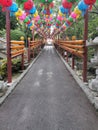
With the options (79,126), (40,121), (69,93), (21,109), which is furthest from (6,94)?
(79,126)

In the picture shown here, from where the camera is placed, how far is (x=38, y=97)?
5355 millimetres

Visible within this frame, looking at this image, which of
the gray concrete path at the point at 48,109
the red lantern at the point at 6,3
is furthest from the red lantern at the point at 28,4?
the gray concrete path at the point at 48,109

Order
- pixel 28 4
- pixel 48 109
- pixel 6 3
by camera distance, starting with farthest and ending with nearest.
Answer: pixel 28 4 < pixel 6 3 < pixel 48 109

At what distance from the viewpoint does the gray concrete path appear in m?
3.67

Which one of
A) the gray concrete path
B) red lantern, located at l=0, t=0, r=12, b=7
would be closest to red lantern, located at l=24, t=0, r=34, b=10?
red lantern, located at l=0, t=0, r=12, b=7

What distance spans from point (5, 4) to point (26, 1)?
648 mm

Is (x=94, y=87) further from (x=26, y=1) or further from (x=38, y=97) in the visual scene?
(x=26, y=1)

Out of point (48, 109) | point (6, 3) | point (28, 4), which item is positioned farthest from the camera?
point (28, 4)

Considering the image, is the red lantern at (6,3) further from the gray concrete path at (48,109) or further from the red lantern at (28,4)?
the gray concrete path at (48,109)

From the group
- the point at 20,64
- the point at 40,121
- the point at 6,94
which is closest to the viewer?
the point at 40,121

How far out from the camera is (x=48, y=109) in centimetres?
445

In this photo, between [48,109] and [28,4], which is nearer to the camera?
[48,109]

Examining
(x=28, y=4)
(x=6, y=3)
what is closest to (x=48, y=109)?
(x=6, y=3)

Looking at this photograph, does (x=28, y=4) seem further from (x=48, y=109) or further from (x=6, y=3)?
(x=48, y=109)
